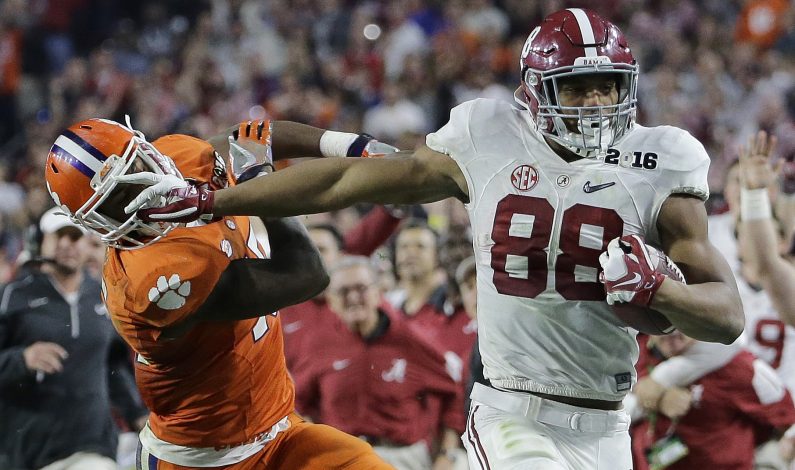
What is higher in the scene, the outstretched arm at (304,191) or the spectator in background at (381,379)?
the outstretched arm at (304,191)

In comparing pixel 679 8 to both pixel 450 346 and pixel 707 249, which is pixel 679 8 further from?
pixel 707 249

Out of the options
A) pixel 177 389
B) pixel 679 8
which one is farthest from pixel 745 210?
pixel 679 8

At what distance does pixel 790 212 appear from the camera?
6137 millimetres

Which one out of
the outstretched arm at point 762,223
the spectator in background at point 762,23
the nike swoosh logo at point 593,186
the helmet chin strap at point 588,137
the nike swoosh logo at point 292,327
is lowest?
the spectator in background at point 762,23

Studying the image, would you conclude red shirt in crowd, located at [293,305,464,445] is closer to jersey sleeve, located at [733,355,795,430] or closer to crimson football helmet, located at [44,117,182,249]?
jersey sleeve, located at [733,355,795,430]

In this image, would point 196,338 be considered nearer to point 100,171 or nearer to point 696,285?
point 100,171

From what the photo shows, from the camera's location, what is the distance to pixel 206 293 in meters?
3.57

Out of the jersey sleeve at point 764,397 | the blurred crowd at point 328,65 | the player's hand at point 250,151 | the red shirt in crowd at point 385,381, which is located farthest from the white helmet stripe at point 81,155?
the blurred crowd at point 328,65

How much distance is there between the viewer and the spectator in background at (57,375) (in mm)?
5672

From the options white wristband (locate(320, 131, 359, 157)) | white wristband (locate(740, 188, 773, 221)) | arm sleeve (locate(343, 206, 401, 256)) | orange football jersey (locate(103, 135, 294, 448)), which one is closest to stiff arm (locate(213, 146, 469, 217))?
orange football jersey (locate(103, 135, 294, 448))

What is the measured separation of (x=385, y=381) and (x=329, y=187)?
282 cm

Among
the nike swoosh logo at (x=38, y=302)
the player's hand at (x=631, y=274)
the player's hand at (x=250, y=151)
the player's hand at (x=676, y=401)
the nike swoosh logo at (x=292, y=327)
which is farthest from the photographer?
the nike swoosh logo at (x=292, y=327)

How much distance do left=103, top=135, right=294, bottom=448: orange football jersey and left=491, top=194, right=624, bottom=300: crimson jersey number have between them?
857 millimetres

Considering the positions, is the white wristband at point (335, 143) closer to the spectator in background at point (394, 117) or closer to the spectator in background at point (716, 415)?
the spectator in background at point (716, 415)
